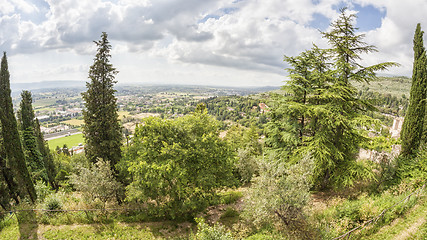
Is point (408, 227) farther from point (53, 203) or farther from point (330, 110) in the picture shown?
point (53, 203)

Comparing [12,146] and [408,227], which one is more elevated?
[12,146]

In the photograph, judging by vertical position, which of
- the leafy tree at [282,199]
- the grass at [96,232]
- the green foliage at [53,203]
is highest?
the leafy tree at [282,199]

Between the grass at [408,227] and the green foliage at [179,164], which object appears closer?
the grass at [408,227]

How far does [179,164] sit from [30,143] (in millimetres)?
23005

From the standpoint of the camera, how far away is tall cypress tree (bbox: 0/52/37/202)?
49.8 feet

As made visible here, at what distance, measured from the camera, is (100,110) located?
55.2 ft

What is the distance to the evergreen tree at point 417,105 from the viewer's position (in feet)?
48.2

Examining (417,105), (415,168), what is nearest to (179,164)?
(415,168)

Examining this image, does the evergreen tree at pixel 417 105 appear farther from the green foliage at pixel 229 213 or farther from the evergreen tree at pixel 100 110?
the evergreen tree at pixel 100 110

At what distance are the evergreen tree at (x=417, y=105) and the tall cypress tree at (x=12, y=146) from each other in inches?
1124

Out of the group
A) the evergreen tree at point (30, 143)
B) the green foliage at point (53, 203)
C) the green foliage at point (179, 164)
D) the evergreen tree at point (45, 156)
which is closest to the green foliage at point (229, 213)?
the green foliage at point (179, 164)

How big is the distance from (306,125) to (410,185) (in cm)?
689

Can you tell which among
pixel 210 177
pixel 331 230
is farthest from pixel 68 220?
pixel 331 230

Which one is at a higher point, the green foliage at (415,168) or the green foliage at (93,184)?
the green foliage at (415,168)
